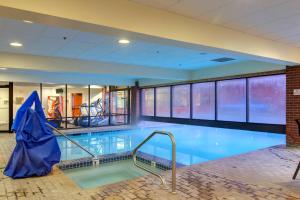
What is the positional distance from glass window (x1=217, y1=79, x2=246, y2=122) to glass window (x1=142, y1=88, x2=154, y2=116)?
14.7 feet

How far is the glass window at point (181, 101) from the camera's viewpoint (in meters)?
11.4

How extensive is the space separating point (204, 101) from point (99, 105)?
6.19m

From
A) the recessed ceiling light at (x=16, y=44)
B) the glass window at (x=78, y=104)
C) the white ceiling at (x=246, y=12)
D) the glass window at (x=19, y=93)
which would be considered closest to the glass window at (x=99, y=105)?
the glass window at (x=78, y=104)

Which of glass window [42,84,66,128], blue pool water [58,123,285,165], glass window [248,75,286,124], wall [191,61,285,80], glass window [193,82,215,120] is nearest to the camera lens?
blue pool water [58,123,285,165]

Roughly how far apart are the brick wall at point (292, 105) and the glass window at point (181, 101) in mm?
5146

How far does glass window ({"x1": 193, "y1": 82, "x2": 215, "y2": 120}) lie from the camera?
10.1 m

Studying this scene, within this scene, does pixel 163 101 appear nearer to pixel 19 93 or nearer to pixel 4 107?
pixel 19 93

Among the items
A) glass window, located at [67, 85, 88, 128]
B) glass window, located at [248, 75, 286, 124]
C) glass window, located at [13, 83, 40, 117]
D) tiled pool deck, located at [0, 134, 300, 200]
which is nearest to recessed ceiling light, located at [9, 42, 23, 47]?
tiled pool deck, located at [0, 134, 300, 200]

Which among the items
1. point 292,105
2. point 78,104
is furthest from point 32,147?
point 78,104

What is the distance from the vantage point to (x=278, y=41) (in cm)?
517

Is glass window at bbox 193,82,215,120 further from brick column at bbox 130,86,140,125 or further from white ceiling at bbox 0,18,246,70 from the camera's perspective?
brick column at bbox 130,86,140,125

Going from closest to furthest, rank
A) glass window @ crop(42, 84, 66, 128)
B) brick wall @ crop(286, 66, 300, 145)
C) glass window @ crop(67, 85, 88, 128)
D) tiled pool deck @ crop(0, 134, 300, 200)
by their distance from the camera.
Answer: tiled pool deck @ crop(0, 134, 300, 200) < brick wall @ crop(286, 66, 300, 145) < glass window @ crop(42, 84, 66, 128) < glass window @ crop(67, 85, 88, 128)

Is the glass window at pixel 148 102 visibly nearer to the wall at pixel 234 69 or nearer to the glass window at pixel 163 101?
the glass window at pixel 163 101

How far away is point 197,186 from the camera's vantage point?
3516 millimetres
